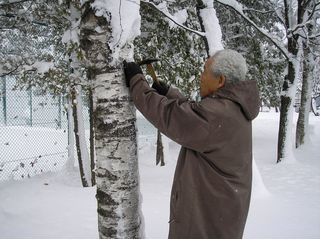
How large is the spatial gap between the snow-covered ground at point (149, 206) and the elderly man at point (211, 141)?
2.52 m

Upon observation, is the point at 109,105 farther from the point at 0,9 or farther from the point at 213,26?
the point at 0,9

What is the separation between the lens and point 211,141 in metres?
2.21

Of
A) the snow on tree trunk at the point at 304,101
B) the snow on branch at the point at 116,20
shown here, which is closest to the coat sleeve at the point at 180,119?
the snow on branch at the point at 116,20

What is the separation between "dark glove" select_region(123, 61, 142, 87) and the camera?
2.46 m

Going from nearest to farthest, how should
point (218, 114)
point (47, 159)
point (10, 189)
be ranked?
point (218, 114) → point (10, 189) → point (47, 159)

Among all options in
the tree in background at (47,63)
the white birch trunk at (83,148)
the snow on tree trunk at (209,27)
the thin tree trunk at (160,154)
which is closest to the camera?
the tree in background at (47,63)

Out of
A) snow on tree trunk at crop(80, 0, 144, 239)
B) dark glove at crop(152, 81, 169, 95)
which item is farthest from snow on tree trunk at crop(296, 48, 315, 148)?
snow on tree trunk at crop(80, 0, 144, 239)

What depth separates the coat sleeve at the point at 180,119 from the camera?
2.17 meters

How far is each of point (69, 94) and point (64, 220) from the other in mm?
1838

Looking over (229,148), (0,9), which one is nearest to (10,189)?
(0,9)

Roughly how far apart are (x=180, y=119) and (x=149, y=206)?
13.5 ft

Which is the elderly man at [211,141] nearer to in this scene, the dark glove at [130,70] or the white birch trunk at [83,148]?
the dark glove at [130,70]

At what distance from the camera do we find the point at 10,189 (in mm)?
7453

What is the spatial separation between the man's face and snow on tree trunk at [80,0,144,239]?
513 mm
